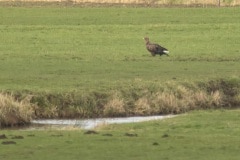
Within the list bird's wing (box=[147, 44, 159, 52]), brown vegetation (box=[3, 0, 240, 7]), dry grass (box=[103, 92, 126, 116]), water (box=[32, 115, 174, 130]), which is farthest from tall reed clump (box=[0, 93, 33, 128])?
brown vegetation (box=[3, 0, 240, 7])

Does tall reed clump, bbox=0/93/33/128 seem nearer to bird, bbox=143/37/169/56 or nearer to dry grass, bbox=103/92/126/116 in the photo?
dry grass, bbox=103/92/126/116

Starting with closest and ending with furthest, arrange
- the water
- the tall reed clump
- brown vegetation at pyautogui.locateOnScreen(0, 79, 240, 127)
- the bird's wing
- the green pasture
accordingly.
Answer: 1. the tall reed clump
2. the water
3. brown vegetation at pyautogui.locateOnScreen(0, 79, 240, 127)
4. the green pasture
5. the bird's wing

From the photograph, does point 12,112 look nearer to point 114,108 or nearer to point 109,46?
point 114,108

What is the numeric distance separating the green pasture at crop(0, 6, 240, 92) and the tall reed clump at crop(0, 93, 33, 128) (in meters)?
1.96

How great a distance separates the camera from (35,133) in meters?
21.4

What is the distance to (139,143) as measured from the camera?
63.8 ft

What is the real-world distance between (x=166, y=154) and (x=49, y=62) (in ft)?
61.2

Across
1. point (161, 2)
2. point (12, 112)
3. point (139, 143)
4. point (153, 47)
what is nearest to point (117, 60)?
point (153, 47)

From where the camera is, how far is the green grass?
17969 mm

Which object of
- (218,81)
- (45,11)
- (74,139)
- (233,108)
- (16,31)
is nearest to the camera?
(74,139)

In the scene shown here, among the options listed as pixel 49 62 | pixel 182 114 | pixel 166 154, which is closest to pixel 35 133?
pixel 166 154

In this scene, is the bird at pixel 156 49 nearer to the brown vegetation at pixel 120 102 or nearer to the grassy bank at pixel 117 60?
the grassy bank at pixel 117 60

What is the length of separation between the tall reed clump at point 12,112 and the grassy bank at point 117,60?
3.60 ft

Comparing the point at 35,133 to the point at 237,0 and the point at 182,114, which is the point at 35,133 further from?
the point at 237,0
